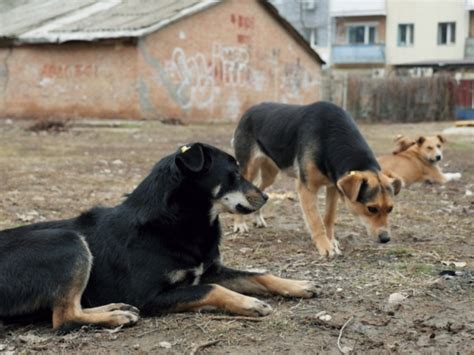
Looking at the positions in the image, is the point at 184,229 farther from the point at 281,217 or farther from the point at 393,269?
the point at 281,217

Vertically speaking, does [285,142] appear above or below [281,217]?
above

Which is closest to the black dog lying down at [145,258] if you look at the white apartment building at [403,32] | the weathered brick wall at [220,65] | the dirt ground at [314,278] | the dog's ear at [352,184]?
the dirt ground at [314,278]

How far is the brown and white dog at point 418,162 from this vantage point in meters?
12.9

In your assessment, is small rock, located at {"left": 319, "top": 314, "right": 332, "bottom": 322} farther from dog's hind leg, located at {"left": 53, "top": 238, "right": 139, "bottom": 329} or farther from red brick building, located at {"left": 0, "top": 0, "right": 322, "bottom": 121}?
red brick building, located at {"left": 0, "top": 0, "right": 322, "bottom": 121}

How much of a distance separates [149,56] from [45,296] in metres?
22.0

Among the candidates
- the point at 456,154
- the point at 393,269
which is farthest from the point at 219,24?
the point at 393,269

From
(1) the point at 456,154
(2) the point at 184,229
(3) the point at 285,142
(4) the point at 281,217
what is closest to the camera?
(2) the point at 184,229

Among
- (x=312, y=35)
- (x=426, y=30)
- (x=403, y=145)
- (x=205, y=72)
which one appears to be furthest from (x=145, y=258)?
(x=312, y=35)

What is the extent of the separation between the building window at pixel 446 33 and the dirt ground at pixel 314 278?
149 ft

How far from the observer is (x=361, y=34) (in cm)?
5941

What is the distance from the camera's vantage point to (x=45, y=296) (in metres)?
4.59

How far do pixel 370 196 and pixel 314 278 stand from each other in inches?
45.1

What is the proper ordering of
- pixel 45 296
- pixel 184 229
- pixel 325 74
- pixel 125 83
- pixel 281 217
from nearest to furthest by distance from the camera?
pixel 45 296 < pixel 184 229 < pixel 281 217 < pixel 125 83 < pixel 325 74

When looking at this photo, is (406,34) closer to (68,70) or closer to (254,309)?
(68,70)
